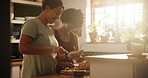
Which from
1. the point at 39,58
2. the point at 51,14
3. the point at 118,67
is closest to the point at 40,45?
the point at 39,58

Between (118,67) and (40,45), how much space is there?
849 mm

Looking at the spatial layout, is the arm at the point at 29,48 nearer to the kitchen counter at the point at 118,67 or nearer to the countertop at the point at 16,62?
the kitchen counter at the point at 118,67

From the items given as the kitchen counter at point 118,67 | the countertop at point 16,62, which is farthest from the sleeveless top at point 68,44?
the countertop at point 16,62

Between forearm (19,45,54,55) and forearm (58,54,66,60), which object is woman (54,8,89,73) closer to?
forearm (58,54,66,60)

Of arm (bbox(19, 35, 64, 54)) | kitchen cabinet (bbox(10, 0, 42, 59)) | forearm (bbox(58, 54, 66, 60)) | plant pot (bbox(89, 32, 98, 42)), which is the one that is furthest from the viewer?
plant pot (bbox(89, 32, 98, 42))

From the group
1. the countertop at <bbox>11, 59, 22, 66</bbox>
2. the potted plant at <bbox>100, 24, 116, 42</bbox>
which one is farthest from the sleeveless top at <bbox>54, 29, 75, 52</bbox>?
the potted plant at <bbox>100, 24, 116, 42</bbox>

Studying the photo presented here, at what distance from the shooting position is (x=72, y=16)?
2.50 m

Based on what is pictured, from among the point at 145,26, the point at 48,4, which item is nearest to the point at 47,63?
the point at 48,4

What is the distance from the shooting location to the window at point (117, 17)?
15.7 ft

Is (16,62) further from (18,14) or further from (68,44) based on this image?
(68,44)

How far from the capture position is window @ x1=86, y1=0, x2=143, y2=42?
15.7ft

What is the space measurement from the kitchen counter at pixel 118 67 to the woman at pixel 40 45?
56cm

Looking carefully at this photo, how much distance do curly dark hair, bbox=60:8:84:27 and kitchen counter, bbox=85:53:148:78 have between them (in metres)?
0.98

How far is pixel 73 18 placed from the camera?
2.51 metres
